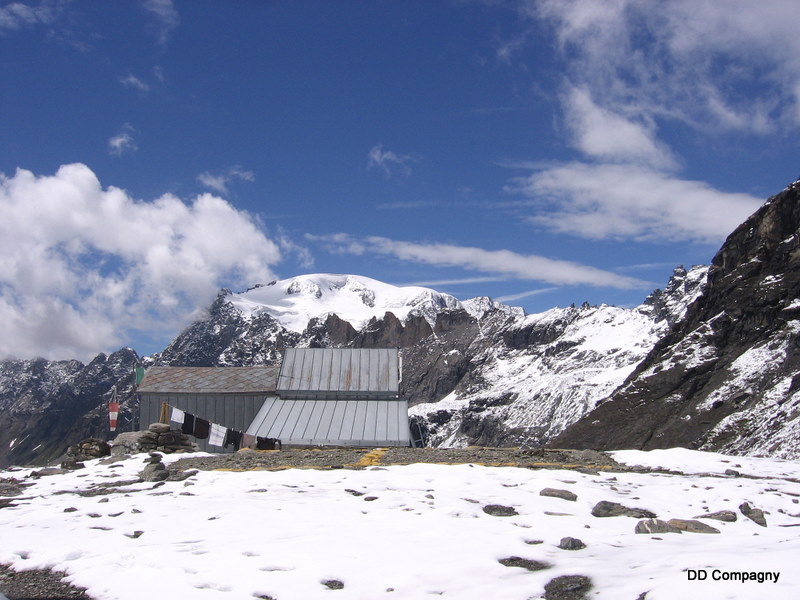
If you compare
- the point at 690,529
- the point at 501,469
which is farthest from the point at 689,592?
the point at 501,469

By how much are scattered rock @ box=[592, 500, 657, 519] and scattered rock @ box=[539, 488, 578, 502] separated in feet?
3.19

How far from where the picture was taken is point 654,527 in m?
10.2

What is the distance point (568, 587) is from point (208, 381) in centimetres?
2538

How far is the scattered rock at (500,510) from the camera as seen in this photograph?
11.8 meters

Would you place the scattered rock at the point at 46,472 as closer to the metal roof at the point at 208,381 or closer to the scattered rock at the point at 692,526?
the metal roof at the point at 208,381

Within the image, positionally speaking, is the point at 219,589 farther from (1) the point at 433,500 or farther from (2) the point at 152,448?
(2) the point at 152,448

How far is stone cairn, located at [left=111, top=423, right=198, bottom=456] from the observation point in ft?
68.1

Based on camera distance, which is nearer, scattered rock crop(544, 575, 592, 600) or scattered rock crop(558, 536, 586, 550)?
scattered rock crop(544, 575, 592, 600)

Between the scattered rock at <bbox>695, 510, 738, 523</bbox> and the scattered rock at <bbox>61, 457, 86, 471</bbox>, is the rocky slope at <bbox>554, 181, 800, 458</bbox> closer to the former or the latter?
the scattered rock at <bbox>695, 510, 738, 523</bbox>

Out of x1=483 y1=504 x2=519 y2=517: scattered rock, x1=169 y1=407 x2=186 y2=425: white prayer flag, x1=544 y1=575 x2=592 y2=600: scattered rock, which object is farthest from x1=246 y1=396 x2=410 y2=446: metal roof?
x1=544 y1=575 x2=592 y2=600: scattered rock

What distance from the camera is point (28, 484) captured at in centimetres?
1655

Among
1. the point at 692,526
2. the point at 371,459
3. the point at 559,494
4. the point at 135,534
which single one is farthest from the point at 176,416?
the point at 692,526

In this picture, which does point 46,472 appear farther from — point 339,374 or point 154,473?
point 339,374

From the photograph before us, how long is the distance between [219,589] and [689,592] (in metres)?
5.19
